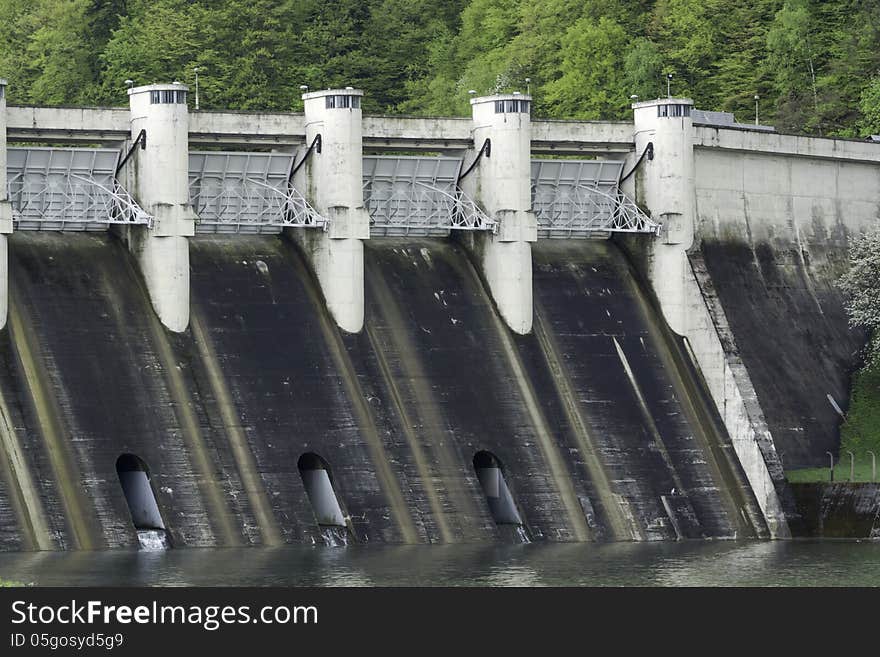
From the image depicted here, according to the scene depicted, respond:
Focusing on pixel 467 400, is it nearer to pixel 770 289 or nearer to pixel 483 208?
pixel 483 208

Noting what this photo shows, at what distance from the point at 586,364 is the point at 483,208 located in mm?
7951

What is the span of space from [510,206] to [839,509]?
18.5 metres

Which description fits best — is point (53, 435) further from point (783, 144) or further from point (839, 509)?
point (783, 144)

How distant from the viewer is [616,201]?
111 metres

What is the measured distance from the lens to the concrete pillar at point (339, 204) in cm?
10031

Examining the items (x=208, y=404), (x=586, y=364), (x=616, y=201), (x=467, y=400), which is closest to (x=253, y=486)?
(x=208, y=404)

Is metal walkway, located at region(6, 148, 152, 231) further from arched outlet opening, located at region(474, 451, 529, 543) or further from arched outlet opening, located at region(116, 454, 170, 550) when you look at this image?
arched outlet opening, located at region(474, 451, 529, 543)

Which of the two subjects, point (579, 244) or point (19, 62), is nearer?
point (579, 244)

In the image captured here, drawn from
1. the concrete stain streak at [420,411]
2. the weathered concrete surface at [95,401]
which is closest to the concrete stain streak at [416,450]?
the concrete stain streak at [420,411]

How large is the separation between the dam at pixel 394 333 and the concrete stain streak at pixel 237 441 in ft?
0.40

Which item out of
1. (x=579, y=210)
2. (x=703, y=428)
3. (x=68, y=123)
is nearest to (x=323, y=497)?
(x=68, y=123)

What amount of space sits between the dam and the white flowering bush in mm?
1835
